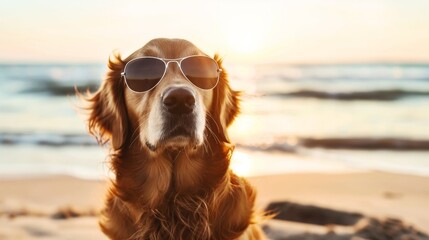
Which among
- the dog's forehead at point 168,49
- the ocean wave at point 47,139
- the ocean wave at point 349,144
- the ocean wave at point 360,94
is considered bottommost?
the dog's forehead at point 168,49

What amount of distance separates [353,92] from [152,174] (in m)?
15.7

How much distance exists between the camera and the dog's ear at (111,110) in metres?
3.70

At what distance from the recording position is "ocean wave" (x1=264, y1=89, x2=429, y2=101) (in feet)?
57.0

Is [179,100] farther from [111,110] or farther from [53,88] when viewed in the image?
[53,88]

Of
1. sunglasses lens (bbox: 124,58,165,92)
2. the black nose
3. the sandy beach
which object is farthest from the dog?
the sandy beach

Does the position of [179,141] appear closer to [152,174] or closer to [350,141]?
[152,174]

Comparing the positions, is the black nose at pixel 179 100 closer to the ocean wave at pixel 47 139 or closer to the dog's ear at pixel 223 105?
the dog's ear at pixel 223 105

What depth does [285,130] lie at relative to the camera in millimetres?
10633

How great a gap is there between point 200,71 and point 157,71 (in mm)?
253

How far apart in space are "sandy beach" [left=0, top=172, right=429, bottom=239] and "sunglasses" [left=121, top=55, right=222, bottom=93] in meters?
1.86

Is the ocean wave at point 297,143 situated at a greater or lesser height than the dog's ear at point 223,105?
greater

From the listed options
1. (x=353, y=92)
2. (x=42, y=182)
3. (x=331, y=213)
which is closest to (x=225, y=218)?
(x=331, y=213)

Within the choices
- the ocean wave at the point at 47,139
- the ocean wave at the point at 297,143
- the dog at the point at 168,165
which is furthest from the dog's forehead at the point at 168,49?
the ocean wave at the point at 47,139

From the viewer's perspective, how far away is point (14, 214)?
5.76 meters
